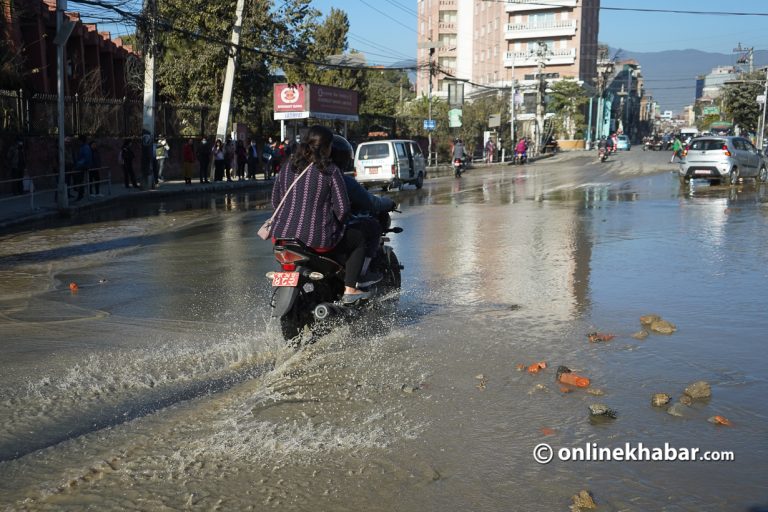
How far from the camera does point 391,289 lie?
7.94 metres

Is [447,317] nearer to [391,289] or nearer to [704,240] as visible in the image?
[391,289]

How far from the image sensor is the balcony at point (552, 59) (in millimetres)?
89375

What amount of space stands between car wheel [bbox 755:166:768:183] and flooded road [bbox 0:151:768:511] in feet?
61.5

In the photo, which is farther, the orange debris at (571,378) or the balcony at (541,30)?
the balcony at (541,30)

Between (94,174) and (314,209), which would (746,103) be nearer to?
(94,174)

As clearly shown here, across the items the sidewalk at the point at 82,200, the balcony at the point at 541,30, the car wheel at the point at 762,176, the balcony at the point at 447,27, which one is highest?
the balcony at the point at 447,27

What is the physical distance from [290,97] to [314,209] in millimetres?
32326

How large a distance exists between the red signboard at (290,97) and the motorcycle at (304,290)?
31657 millimetres

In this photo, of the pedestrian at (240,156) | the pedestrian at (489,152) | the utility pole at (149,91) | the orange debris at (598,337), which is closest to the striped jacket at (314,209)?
the orange debris at (598,337)

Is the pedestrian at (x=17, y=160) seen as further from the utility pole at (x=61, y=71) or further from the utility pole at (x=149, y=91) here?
the utility pole at (x=149, y=91)

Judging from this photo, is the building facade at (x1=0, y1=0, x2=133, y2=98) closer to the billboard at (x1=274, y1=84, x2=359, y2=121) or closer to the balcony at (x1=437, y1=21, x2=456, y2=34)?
the billboard at (x1=274, y1=84, x2=359, y2=121)

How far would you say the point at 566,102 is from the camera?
84562mm

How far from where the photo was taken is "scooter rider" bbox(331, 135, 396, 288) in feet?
21.2

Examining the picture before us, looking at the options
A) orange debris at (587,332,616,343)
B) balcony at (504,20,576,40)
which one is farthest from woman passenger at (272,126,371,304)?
balcony at (504,20,576,40)
